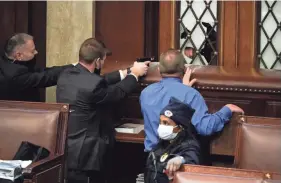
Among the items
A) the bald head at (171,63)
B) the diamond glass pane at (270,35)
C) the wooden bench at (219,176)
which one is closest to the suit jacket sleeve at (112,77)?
the bald head at (171,63)

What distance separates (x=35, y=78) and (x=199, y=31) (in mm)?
1143

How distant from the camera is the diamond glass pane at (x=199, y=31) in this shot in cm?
356

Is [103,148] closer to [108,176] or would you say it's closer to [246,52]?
[108,176]

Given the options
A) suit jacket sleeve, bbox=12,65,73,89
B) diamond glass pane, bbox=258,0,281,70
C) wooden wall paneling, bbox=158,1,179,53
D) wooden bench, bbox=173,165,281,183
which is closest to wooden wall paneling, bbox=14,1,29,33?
suit jacket sleeve, bbox=12,65,73,89

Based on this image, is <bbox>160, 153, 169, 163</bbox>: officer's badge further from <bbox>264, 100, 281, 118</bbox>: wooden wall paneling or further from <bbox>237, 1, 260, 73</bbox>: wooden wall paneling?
<bbox>237, 1, 260, 73</bbox>: wooden wall paneling

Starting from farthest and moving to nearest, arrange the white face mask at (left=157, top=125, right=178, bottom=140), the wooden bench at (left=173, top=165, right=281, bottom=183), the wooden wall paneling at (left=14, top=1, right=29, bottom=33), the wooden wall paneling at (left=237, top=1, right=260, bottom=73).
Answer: the wooden wall paneling at (left=14, top=1, right=29, bottom=33), the wooden wall paneling at (left=237, top=1, right=260, bottom=73), the white face mask at (left=157, top=125, right=178, bottom=140), the wooden bench at (left=173, top=165, right=281, bottom=183)

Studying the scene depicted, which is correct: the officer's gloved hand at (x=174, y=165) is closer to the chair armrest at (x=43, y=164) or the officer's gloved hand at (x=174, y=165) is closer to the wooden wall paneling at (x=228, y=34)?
the chair armrest at (x=43, y=164)

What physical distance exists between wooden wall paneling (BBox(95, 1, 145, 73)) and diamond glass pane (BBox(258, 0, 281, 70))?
84 centimetres

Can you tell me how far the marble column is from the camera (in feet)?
12.6

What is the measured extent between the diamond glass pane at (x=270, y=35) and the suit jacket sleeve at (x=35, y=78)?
129cm

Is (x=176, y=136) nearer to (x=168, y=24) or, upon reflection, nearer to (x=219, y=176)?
(x=219, y=176)

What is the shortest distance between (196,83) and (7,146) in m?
1.07

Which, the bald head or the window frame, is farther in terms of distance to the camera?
the window frame

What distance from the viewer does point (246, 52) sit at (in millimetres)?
3436
